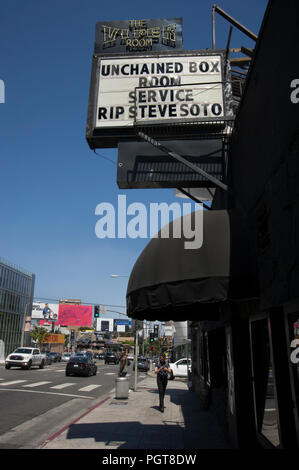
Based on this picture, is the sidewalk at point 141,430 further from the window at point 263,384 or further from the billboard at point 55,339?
the billboard at point 55,339

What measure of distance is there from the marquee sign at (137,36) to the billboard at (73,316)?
373ft

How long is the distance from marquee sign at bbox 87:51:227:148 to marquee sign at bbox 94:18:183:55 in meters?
0.48

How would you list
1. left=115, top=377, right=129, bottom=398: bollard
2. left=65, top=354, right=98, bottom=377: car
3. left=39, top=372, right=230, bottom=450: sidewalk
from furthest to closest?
Answer: left=65, top=354, right=98, bottom=377: car < left=115, top=377, right=129, bottom=398: bollard < left=39, top=372, right=230, bottom=450: sidewalk

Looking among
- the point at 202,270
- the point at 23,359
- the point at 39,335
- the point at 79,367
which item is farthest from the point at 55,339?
the point at 202,270

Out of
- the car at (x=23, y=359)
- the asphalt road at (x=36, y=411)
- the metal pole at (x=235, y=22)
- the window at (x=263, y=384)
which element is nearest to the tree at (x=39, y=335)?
the car at (x=23, y=359)

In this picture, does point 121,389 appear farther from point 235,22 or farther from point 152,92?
point 235,22

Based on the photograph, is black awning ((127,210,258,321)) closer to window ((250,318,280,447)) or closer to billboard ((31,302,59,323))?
window ((250,318,280,447))

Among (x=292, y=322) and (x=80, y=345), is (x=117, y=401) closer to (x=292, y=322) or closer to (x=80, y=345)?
(x=292, y=322)

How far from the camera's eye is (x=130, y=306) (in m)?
5.73

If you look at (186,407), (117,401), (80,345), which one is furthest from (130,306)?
(80,345)

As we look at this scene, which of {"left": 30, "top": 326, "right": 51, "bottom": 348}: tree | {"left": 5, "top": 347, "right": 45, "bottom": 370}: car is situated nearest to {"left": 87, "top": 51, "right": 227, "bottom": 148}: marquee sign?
{"left": 5, "top": 347, "right": 45, "bottom": 370}: car

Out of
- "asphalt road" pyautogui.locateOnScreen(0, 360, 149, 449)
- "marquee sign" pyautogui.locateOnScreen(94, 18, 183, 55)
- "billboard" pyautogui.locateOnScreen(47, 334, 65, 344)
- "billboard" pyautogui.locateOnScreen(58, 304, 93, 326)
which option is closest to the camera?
"asphalt road" pyautogui.locateOnScreen(0, 360, 149, 449)

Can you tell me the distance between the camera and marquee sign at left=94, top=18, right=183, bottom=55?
10.4 m
